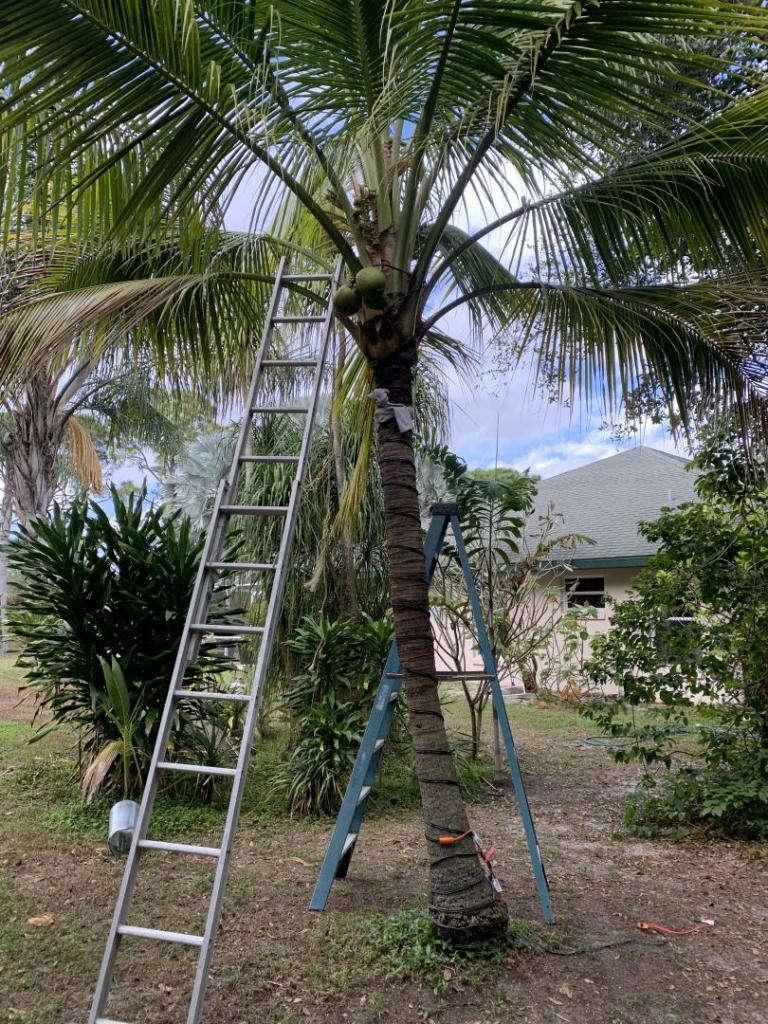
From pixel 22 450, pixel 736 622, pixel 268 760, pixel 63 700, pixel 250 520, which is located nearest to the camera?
pixel 736 622

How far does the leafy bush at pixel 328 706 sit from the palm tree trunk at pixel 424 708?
8.35ft

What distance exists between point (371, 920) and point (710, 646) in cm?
306

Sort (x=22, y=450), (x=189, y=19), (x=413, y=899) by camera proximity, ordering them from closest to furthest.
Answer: (x=189, y=19) → (x=413, y=899) → (x=22, y=450)

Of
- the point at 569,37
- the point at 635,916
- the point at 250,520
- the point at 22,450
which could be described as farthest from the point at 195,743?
the point at 22,450

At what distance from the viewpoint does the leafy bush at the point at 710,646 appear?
5250mm

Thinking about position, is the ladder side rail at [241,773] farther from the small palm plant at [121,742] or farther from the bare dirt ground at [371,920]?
the small palm plant at [121,742]

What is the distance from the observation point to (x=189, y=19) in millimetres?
2764

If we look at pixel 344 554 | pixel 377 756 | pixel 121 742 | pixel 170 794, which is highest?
pixel 344 554

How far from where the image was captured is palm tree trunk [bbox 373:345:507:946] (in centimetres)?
337

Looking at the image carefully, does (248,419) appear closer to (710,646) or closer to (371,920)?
(371,920)

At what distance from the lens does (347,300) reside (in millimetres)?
3402

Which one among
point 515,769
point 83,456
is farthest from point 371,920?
point 83,456

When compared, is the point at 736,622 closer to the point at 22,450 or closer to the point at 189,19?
the point at 189,19

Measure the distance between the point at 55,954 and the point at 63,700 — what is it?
2914 mm
